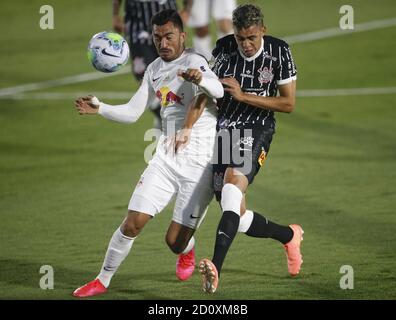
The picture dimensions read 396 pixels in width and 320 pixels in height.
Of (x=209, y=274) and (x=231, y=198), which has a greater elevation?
(x=231, y=198)

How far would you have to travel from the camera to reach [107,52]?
8.46 m

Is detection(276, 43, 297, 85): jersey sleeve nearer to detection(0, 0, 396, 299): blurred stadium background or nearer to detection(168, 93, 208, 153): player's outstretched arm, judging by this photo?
detection(168, 93, 208, 153): player's outstretched arm

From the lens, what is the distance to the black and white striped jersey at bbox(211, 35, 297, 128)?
850 cm

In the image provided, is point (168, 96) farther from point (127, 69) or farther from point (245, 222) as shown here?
point (127, 69)

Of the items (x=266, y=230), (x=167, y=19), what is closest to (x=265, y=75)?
(x=167, y=19)

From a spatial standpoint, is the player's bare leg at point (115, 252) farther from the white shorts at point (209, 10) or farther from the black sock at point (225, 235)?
the white shorts at point (209, 10)

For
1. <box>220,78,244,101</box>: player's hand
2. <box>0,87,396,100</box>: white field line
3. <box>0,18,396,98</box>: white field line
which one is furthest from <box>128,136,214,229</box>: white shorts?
<box>0,18,396,98</box>: white field line

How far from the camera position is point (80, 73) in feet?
61.3

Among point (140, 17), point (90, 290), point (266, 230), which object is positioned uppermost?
point (140, 17)

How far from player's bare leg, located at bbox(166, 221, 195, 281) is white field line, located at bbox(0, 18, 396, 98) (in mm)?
8914

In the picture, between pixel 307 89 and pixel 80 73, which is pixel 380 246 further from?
pixel 80 73

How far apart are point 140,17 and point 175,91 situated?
18.1 ft

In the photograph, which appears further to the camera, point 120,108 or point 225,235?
point 120,108
